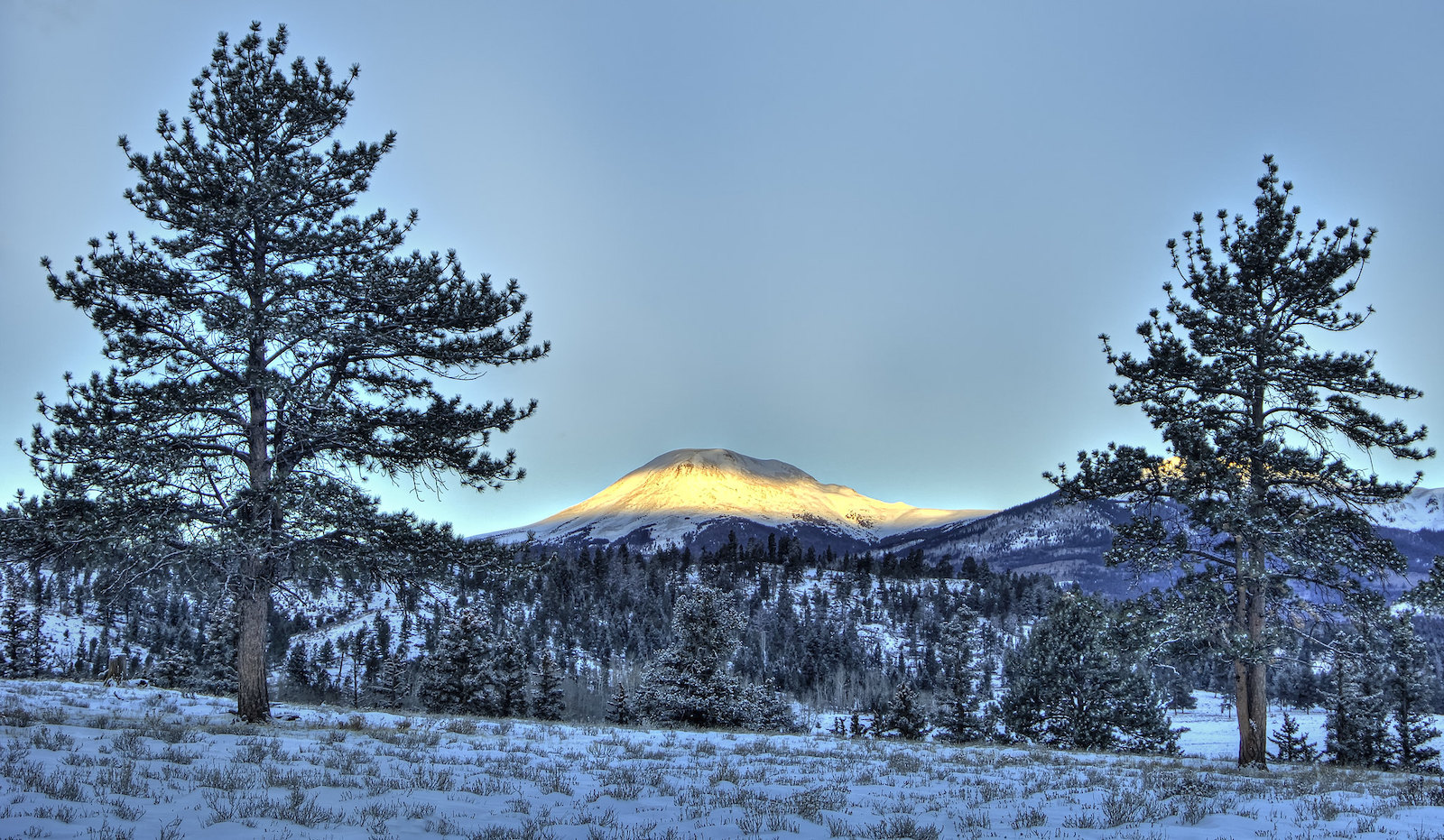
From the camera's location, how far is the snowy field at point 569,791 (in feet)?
20.7

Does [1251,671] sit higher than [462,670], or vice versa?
[1251,671]

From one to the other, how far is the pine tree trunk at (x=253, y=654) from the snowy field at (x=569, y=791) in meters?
0.44

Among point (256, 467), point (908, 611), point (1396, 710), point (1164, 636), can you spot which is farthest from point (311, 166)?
point (908, 611)

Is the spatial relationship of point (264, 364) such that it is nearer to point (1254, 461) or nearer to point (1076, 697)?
point (1254, 461)

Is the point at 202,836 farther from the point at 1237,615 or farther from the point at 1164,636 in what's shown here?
the point at 1237,615

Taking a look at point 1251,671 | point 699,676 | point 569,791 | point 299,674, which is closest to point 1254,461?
point 1251,671

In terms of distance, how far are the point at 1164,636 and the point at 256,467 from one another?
728 inches

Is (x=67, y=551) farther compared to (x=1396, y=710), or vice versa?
(x=1396, y=710)

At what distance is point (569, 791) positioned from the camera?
8531 millimetres

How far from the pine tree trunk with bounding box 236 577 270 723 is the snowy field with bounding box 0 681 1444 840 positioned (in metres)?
0.44

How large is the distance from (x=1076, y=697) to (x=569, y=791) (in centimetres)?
3573

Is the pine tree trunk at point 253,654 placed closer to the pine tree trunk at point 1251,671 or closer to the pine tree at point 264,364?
the pine tree at point 264,364

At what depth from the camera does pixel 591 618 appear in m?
147

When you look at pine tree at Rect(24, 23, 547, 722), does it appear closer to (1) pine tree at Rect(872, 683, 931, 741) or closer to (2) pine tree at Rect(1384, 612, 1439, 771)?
(1) pine tree at Rect(872, 683, 931, 741)
